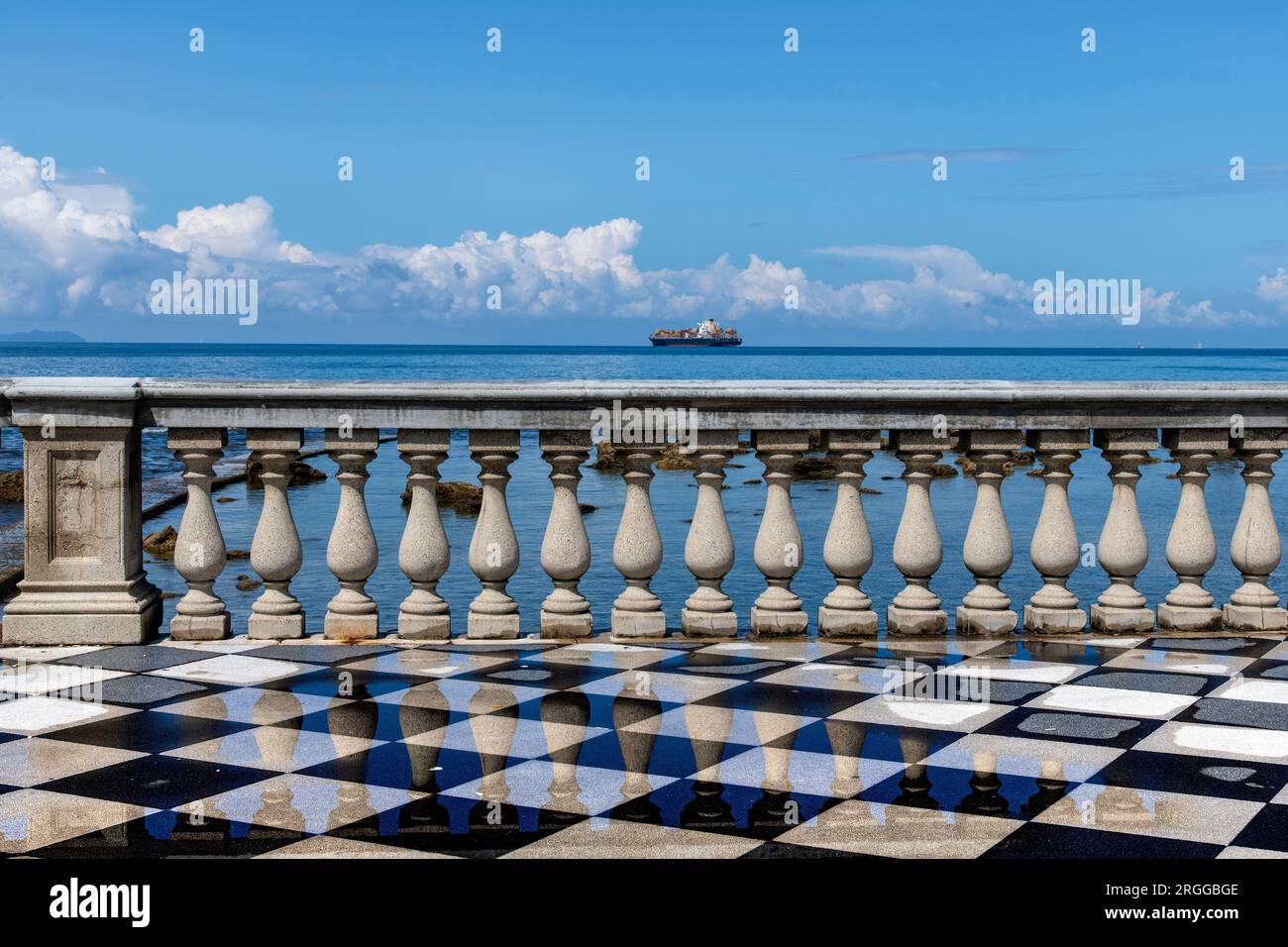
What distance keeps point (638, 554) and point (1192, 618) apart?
2.73 m

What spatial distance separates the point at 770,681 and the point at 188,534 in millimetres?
2852

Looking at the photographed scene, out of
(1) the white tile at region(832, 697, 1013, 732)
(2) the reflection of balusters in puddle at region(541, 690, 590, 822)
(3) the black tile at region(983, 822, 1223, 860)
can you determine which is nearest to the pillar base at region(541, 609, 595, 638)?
(2) the reflection of balusters in puddle at region(541, 690, 590, 822)

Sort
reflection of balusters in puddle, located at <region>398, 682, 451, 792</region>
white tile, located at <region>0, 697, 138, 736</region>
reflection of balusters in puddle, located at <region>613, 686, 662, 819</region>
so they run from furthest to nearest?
white tile, located at <region>0, 697, 138, 736</region>
reflection of balusters in puddle, located at <region>398, 682, 451, 792</region>
reflection of balusters in puddle, located at <region>613, 686, 662, 819</region>

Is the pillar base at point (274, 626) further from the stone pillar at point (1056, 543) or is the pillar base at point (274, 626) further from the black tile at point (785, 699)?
the stone pillar at point (1056, 543)

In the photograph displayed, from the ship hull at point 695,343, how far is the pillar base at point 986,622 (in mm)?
130884

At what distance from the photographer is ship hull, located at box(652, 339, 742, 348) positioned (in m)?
138

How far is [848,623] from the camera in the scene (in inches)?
263

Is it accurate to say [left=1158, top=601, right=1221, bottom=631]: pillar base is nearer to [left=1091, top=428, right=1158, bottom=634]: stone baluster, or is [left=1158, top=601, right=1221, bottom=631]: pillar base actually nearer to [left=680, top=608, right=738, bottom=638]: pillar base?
[left=1091, top=428, right=1158, bottom=634]: stone baluster

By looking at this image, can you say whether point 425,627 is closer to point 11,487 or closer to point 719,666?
point 719,666

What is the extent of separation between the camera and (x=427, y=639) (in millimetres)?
6637

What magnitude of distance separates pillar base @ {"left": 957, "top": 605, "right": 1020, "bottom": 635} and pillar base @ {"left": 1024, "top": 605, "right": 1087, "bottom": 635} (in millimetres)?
152

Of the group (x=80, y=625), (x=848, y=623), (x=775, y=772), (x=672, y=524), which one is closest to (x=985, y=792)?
(x=775, y=772)
